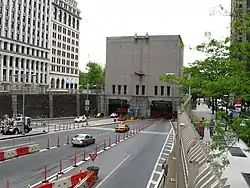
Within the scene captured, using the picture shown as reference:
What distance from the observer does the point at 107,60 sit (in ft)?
306

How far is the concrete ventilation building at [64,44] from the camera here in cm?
11162

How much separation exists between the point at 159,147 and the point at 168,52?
55887 mm

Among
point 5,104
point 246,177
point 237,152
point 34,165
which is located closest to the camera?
point 246,177

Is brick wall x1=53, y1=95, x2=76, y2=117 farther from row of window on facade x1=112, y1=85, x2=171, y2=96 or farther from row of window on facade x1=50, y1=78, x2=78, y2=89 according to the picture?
row of window on facade x1=50, y1=78, x2=78, y2=89

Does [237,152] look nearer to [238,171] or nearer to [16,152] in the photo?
[238,171]

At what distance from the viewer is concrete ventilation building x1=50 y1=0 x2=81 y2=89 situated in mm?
111625

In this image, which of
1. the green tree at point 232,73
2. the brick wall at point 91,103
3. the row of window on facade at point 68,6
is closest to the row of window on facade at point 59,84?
the brick wall at point 91,103

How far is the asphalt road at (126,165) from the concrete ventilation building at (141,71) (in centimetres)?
5438

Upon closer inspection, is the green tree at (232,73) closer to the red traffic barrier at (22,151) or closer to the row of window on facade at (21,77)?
the red traffic barrier at (22,151)

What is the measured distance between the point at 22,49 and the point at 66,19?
3389 centimetres

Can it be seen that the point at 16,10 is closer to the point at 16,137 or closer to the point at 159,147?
the point at 16,137

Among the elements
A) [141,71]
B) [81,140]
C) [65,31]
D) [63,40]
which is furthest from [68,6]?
[81,140]

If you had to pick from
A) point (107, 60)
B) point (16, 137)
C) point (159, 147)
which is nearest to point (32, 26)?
point (107, 60)

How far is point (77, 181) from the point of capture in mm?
17344
